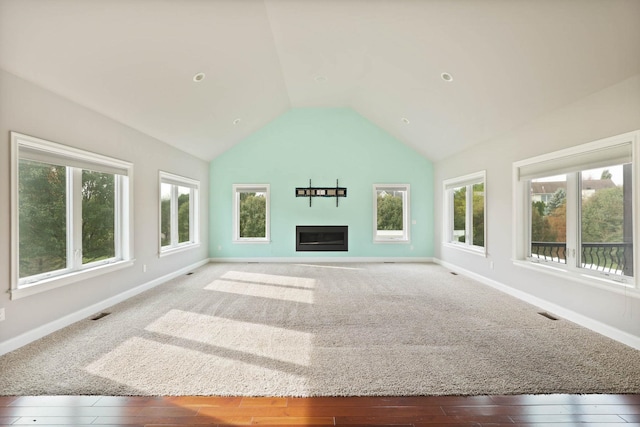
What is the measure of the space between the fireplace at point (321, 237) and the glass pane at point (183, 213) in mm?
2579

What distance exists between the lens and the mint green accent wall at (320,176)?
25.6 ft

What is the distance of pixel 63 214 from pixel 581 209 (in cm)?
611

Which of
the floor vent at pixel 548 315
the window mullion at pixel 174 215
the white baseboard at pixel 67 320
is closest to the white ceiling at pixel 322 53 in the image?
the window mullion at pixel 174 215

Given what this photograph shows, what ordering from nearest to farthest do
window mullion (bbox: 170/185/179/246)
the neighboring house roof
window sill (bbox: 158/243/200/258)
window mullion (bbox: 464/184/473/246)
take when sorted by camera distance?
the neighboring house roof, window sill (bbox: 158/243/200/258), window mullion (bbox: 170/185/179/246), window mullion (bbox: 464/184/473/246)

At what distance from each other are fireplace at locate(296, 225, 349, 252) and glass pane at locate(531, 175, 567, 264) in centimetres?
416

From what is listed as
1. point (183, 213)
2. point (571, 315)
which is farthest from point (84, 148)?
point (571, 315)

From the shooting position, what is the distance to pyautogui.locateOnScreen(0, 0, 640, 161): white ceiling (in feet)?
8.89

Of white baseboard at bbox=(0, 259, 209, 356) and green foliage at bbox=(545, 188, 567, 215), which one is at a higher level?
green foliage at bbox=(545, 188, 567, 215)

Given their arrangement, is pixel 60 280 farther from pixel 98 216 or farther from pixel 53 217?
pixel 98 216

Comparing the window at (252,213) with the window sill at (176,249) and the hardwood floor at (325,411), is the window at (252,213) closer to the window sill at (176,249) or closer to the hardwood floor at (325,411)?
the window sill at (176,249)

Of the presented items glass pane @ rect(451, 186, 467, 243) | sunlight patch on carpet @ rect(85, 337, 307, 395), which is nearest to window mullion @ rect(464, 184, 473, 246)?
glass pane @ rect(451, 186, 467, 243)

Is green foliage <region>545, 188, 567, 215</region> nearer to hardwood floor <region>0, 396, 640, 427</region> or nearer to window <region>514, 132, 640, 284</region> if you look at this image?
window <region>514, 132, 640, 284</region>

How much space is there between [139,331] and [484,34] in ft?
15.6

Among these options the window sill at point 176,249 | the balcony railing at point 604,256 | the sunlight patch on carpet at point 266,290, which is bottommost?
the sunlight patch on carpet at point 266,290
